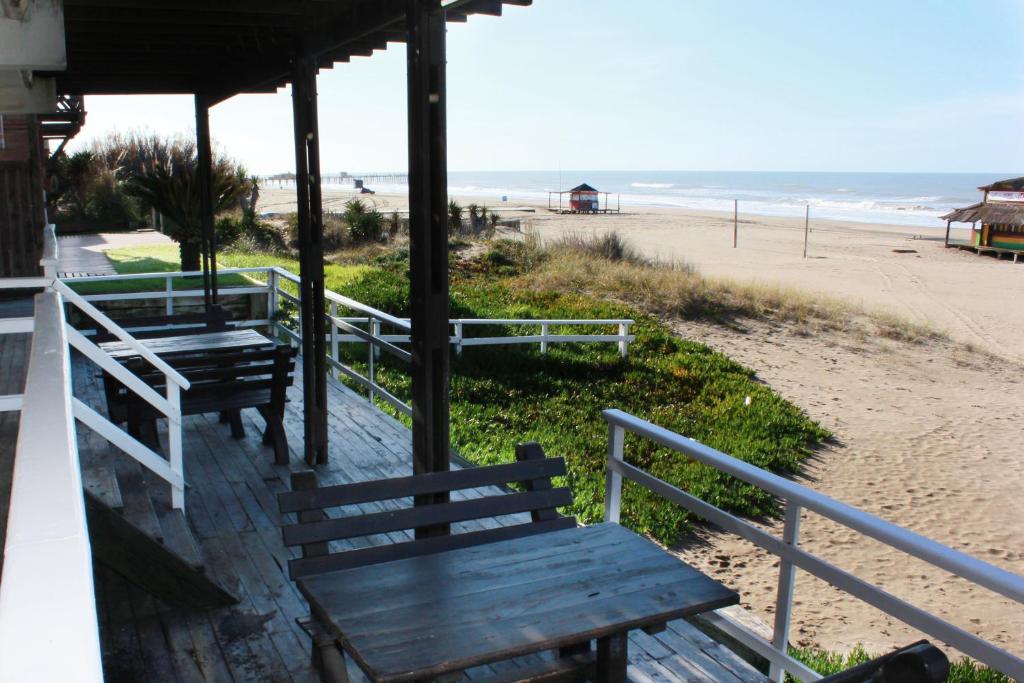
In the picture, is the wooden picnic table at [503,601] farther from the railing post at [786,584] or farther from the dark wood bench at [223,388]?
the dark wood bench at [223,388]

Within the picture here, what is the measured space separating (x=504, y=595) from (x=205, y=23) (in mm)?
4634

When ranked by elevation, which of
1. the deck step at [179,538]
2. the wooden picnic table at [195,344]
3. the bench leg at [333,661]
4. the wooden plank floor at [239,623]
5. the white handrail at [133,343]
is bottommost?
the wooden plank floor at [239,623]

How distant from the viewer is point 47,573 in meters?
0.87

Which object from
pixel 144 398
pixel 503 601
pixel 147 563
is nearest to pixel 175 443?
pixel 144 398

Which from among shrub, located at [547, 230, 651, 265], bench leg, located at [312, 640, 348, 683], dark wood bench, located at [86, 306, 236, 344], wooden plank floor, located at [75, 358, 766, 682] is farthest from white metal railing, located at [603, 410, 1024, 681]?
shrub, located at [547, 230, 651, 265]

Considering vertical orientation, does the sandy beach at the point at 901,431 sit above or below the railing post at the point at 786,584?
below

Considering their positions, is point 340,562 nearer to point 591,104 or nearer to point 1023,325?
point 1023,325

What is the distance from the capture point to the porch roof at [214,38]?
5086 millimetres

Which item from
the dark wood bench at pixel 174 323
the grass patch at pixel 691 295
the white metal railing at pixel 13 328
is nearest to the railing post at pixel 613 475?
the white metal railing at pixel 13 328

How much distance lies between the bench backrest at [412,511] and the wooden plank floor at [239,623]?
2.42 feet

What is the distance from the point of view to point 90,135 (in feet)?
129

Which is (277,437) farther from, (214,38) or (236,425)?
(214,38)

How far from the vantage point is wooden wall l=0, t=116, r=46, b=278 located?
39.9 feet

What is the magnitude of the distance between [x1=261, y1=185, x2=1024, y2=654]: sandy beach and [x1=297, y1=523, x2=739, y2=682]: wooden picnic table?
3845 mm
